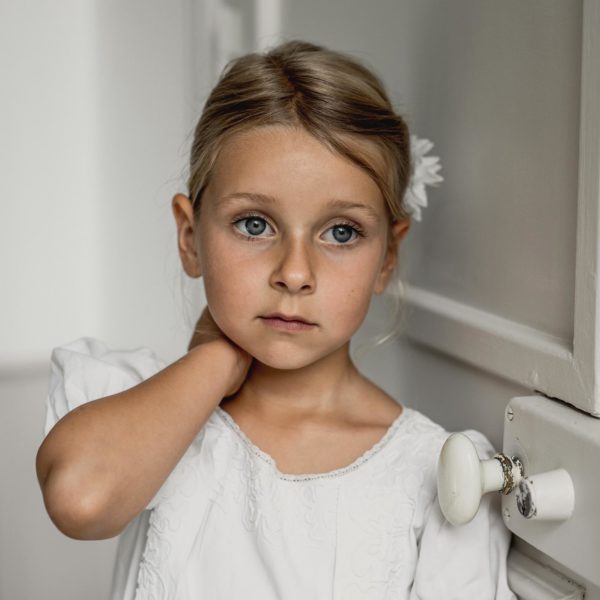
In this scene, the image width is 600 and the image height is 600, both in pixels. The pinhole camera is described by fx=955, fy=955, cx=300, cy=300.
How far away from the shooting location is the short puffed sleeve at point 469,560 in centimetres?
106

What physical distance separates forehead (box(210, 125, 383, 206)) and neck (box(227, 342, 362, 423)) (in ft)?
0.77

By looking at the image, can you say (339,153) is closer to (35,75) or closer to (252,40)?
(252,40)

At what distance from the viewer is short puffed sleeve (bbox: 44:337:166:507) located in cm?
118

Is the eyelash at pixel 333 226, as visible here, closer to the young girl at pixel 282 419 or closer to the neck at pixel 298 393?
the young girl at pixel 282 419

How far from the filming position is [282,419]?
120 cm

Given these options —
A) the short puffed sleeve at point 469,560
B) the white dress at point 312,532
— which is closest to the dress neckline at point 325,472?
the white dress at point 312,532

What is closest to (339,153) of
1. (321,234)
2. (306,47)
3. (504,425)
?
(321,234)

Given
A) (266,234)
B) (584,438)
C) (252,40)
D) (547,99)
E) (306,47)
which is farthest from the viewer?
(252,40)

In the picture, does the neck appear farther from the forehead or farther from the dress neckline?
the forehead

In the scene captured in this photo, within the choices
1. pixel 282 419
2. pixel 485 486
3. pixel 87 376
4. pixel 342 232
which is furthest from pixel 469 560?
pixel 87 376

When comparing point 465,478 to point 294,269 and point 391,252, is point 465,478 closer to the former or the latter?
point 294,269

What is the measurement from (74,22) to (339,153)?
911 millimetres

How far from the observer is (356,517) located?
111cm

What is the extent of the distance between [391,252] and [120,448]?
0.45 meters
